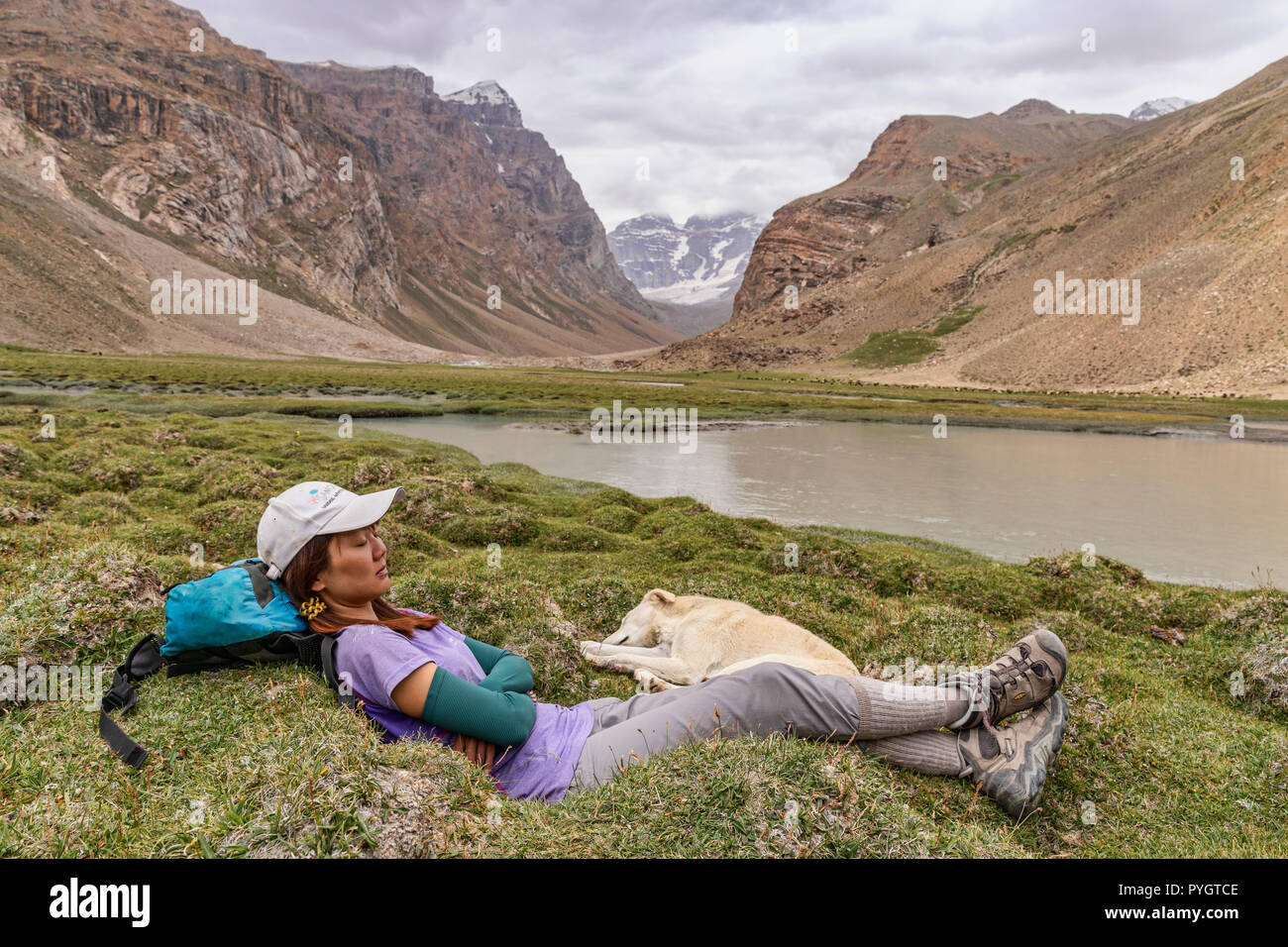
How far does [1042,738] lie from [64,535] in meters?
12.1

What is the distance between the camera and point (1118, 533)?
21.5m

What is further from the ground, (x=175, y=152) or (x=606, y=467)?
(x=175, y=152)

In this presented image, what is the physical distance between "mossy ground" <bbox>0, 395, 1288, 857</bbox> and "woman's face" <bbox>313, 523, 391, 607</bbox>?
64 cm

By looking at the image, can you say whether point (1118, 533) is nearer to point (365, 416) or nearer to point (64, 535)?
point (64, 535)

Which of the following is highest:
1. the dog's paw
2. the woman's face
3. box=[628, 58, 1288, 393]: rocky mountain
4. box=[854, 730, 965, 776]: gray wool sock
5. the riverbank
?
box=[628, 58, 1288, 393]: rocky mountain

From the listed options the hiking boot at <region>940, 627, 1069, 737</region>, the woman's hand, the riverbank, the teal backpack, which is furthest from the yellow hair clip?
the riverbank

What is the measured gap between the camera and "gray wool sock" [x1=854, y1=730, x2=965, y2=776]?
5227 mm

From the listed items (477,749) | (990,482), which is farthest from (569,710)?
(990,482)

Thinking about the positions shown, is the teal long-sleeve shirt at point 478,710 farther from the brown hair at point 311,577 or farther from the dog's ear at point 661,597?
the dog's ear at point 661,597

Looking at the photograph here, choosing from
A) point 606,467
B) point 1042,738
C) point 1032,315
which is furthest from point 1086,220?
point 1042,738

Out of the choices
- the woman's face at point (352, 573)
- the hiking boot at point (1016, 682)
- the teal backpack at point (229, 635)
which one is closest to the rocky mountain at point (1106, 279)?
the hiking boot at point (1016, 682)

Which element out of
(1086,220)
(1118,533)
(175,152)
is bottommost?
(1118,533)

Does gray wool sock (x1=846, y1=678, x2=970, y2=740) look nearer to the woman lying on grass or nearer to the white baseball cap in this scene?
the woman lying on grass
